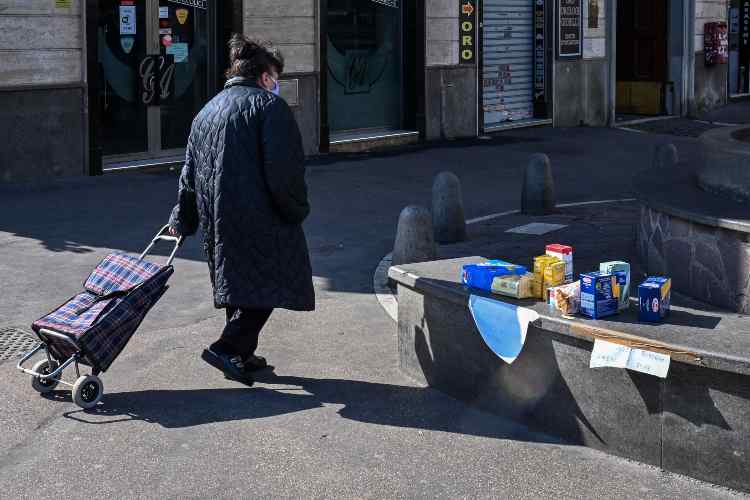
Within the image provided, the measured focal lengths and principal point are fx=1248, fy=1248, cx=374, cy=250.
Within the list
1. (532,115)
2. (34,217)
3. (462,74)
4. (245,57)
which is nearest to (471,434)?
(245,57)

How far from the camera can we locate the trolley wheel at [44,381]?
638 centimetres

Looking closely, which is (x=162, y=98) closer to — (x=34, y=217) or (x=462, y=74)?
(x=34, y=217)

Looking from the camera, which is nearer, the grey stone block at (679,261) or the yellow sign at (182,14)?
the grey stone block at (679,261)

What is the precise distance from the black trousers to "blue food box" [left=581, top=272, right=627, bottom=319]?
1.67 m

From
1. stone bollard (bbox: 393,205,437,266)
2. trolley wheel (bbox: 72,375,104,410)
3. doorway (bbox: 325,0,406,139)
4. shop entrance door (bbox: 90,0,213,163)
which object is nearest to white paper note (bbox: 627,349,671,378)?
trolley wheel (bbox: 72,375,104,410)

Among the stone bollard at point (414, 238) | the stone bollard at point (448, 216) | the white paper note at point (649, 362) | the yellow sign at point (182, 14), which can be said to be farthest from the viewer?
the yellow sign at point (182, 14)

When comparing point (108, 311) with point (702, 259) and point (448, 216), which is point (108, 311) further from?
point (448, 216)

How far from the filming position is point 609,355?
5355mm

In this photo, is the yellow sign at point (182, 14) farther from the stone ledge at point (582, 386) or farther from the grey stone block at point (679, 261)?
the grey stone block at point (679, 261)

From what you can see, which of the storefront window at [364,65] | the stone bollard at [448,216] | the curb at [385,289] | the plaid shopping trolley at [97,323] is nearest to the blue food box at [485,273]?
the plaid shopping trolley at [97,323]

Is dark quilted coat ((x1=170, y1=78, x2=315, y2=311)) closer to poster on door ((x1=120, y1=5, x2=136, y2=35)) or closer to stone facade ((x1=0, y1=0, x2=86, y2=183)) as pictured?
stone facade ((x1=0, y1=0, x2=86, y2=183))

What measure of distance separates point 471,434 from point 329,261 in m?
4.25

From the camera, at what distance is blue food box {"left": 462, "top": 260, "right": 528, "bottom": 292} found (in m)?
6.18

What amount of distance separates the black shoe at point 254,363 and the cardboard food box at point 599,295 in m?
1.92
